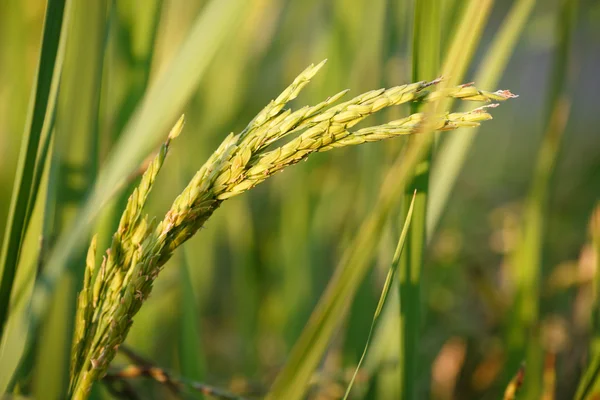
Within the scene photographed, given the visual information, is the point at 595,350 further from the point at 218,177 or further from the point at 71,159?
the point at 71,159

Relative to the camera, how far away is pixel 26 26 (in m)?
1.02

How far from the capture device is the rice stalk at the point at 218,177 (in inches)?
15.7

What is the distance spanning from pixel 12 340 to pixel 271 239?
43.5 inches

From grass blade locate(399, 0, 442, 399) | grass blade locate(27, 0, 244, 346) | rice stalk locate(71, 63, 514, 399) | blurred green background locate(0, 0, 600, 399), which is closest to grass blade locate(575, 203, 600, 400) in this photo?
blurred green background locate(0, 0, 600, 399)

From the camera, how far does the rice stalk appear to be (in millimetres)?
398

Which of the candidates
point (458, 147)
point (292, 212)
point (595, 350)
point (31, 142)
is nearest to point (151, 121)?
point (31, 142)

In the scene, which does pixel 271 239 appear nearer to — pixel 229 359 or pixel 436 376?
pixel 229 359

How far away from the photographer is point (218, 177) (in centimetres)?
43

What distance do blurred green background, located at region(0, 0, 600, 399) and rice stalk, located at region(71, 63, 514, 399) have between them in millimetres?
94

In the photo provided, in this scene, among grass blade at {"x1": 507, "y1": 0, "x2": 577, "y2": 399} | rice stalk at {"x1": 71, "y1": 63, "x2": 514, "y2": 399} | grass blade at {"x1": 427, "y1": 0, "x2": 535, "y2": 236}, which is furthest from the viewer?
grass blade at {"x1": 507, "y1": 0, "x2": 577, "y2": 399}

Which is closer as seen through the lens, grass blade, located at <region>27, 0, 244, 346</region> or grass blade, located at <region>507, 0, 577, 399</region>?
grass blade, located at <region>27, 0, 244, 346</region>

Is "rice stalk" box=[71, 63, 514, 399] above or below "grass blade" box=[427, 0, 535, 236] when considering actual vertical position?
below

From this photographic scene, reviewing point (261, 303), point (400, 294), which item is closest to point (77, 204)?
point (400, 294)

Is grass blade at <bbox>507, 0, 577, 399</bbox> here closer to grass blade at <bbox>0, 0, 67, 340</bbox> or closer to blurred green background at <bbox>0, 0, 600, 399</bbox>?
blurred green background at <bbox>0, 0, 600, 399</bbox>
